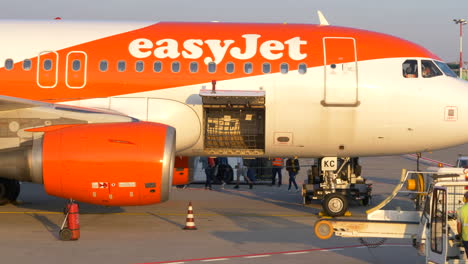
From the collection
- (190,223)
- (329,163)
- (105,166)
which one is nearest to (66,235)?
(105,166)

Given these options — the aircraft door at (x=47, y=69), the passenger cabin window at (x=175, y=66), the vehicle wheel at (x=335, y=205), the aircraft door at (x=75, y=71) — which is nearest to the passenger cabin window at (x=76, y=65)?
the aircraft door at (x=75, y=71)

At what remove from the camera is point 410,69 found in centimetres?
1916

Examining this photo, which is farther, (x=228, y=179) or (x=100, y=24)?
(x=228, y=179)

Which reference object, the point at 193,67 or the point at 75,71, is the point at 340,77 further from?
the point at 75,71

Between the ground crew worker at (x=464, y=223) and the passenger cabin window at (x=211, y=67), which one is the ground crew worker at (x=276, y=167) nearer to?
the passenger cabin window at (x=211, y=67)

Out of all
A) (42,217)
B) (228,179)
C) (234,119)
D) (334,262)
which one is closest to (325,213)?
(234,119)

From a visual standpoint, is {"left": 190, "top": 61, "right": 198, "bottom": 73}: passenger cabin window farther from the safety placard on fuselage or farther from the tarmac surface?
the safety placard on fuselage

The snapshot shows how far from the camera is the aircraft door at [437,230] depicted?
12.0 metres

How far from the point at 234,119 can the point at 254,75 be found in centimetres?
132

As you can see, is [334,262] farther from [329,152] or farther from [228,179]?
[228,179]

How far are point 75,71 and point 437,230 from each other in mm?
10233

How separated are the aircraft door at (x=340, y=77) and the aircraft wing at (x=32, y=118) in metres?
5.20

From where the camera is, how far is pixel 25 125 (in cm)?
1745

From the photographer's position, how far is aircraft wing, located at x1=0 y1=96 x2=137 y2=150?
1730 centimetres
